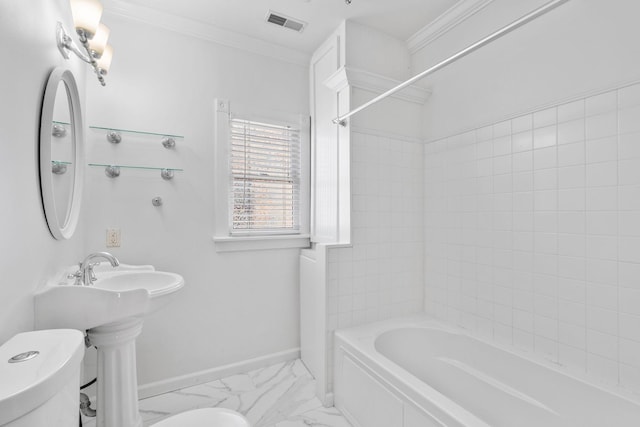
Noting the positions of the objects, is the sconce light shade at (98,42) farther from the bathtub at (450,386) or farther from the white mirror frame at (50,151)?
the bathtub at (450,386)

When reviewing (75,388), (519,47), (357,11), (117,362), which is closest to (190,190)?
(117,362)

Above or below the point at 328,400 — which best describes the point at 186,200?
above

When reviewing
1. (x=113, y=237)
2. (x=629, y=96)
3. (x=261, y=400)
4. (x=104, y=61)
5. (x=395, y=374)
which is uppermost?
(x=104, y=61)

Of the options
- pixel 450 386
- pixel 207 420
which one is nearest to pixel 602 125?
pixel 450 386

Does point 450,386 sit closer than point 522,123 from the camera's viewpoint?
No

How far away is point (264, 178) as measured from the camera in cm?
231

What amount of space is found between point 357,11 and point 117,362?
2.43 metres

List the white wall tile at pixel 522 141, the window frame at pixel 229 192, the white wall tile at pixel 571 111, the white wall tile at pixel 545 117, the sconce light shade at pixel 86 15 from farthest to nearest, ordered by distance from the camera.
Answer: the window frame at pixel 229 192
the white wall tile at pixel 522 141
the white wall tile at pixel 545 117
the white wall tile at pixel 571 111
the sconce light shade at pixel 86 15

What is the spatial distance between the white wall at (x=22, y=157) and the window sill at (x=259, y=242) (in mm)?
1034

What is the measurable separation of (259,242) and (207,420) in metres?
1.19

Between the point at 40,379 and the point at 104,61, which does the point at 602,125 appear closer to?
the point at 40,379

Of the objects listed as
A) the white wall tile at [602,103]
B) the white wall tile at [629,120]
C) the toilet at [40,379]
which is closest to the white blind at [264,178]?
the toilet at [40,379]

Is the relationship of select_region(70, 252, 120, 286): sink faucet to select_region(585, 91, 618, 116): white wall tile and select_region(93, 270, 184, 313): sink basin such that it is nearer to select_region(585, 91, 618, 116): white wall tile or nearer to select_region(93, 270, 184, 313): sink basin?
select_region(93, 270, 184, 313): sink basin

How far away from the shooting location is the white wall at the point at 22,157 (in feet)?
2.68
